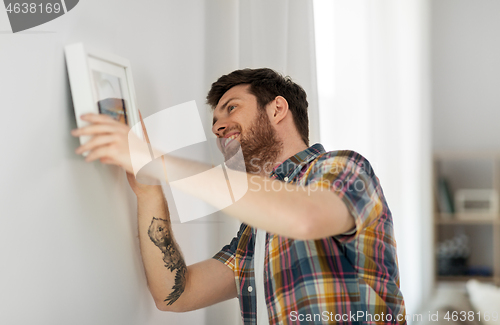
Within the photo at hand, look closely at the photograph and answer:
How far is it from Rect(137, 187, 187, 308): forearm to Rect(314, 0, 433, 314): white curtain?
0.84m

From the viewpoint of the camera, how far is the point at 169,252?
84 centimetres

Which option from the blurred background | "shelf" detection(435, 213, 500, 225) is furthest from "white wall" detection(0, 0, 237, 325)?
"shelf" detection(435, 213, 500, 225)

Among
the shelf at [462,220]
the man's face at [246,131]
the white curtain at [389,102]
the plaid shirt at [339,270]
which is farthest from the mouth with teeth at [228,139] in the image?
the shelf at [462,220]

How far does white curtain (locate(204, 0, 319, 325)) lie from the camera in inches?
46.2

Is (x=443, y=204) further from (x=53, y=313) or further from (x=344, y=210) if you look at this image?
(x=53, y=313)

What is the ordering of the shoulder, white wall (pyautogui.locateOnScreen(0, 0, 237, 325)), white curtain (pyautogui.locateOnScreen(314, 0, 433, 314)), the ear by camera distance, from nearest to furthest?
1. white wall (pyautogui.locateOnScreen(0, 0, 237, 325))
2. the shoulder
3. the ear
4. white curtain (pyautogui.locateOnScreen(314, 0, 433, 314))

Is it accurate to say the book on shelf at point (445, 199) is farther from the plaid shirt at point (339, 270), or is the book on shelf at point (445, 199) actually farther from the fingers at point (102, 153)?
the fingers at point (102, 153)

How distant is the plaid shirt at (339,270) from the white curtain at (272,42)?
387 millimetres

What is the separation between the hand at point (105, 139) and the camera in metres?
0.57

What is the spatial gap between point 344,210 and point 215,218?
0.58 meters

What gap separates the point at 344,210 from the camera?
643 mm

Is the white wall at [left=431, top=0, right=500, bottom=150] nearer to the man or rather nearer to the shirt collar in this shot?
the man

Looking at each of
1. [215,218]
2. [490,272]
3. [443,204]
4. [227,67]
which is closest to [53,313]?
[215,218]

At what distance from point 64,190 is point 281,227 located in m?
0.34
